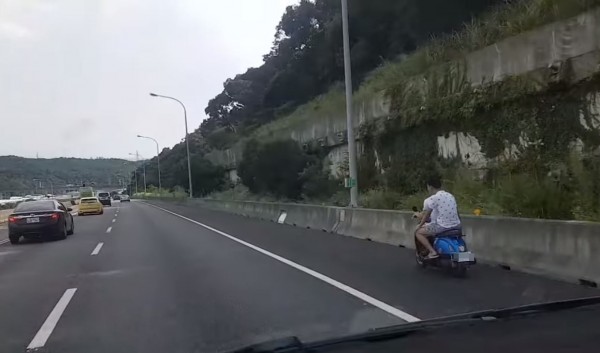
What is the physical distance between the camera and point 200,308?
8.41m

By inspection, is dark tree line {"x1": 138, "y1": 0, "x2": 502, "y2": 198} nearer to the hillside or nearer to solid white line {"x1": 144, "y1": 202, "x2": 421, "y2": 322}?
solid white line {"x1": 144, "y1": 202, "x2": 421, "y2": 322}

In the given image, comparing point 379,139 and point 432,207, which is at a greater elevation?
point 379,139

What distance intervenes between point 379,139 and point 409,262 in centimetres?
1598

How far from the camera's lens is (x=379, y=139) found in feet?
90.7

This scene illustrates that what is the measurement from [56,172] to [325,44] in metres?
119

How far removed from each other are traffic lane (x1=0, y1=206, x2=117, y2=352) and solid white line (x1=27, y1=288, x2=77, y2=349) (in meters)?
0.08

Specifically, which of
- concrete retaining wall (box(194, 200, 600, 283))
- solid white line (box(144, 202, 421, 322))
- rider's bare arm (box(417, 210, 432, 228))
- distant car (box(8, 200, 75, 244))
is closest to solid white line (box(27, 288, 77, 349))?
solid white line (box(144, 202, 421, 322))

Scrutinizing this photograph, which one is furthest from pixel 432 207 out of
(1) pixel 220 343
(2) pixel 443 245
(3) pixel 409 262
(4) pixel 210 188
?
(4) pixel 210 188

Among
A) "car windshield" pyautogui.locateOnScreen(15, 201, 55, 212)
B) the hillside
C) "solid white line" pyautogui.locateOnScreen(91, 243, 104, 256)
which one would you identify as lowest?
"solid white line" pyautogui.locateOnScreen(91, 243, 104, 256)

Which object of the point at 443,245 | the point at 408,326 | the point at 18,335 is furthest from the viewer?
the point at 443,245

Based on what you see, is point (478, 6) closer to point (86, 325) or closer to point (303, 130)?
point (303, 130)

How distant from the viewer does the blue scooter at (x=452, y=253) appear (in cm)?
1002

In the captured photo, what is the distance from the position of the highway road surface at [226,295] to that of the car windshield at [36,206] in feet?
22.6

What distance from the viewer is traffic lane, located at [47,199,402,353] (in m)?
6.77
